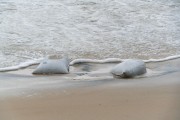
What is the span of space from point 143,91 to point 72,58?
201 cm

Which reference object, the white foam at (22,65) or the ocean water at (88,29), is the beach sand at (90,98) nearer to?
the white foam at (22,65)

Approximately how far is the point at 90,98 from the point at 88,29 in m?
4.08

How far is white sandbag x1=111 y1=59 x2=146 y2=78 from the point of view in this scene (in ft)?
15.6

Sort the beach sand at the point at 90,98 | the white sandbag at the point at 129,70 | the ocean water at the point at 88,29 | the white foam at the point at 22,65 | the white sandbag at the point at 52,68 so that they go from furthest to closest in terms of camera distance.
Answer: the ocean water at the point at 88,29 → the white foam at the point at 22,65 → the white sandbag at the point at 52,68 → the white sandbag at the point at 129,70 → the beach sand at the point at 90,98

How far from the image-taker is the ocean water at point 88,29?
20.6 ft

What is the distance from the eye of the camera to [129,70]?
→ 476 centimetres

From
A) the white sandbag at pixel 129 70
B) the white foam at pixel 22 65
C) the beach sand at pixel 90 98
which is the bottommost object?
the beach sand at pixel 90 98

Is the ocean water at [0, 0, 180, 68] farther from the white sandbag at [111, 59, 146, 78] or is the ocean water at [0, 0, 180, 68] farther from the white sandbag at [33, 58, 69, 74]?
the white sandbag at [111, 59, 146, 78]

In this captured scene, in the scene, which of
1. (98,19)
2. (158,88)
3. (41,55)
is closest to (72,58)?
(41,55)

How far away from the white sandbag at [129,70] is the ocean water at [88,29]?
1092 millimetres

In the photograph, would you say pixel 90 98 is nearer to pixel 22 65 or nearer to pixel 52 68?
pixel 52 68

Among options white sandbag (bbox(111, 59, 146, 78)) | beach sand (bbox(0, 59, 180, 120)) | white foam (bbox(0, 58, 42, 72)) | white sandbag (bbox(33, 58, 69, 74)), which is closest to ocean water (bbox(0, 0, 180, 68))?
white foam (bbox(0, 58, 42, 72))

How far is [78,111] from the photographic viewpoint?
3488 mm

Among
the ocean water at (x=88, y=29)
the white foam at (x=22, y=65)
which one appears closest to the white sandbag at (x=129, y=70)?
the ocean water at (x=88, y=29)
